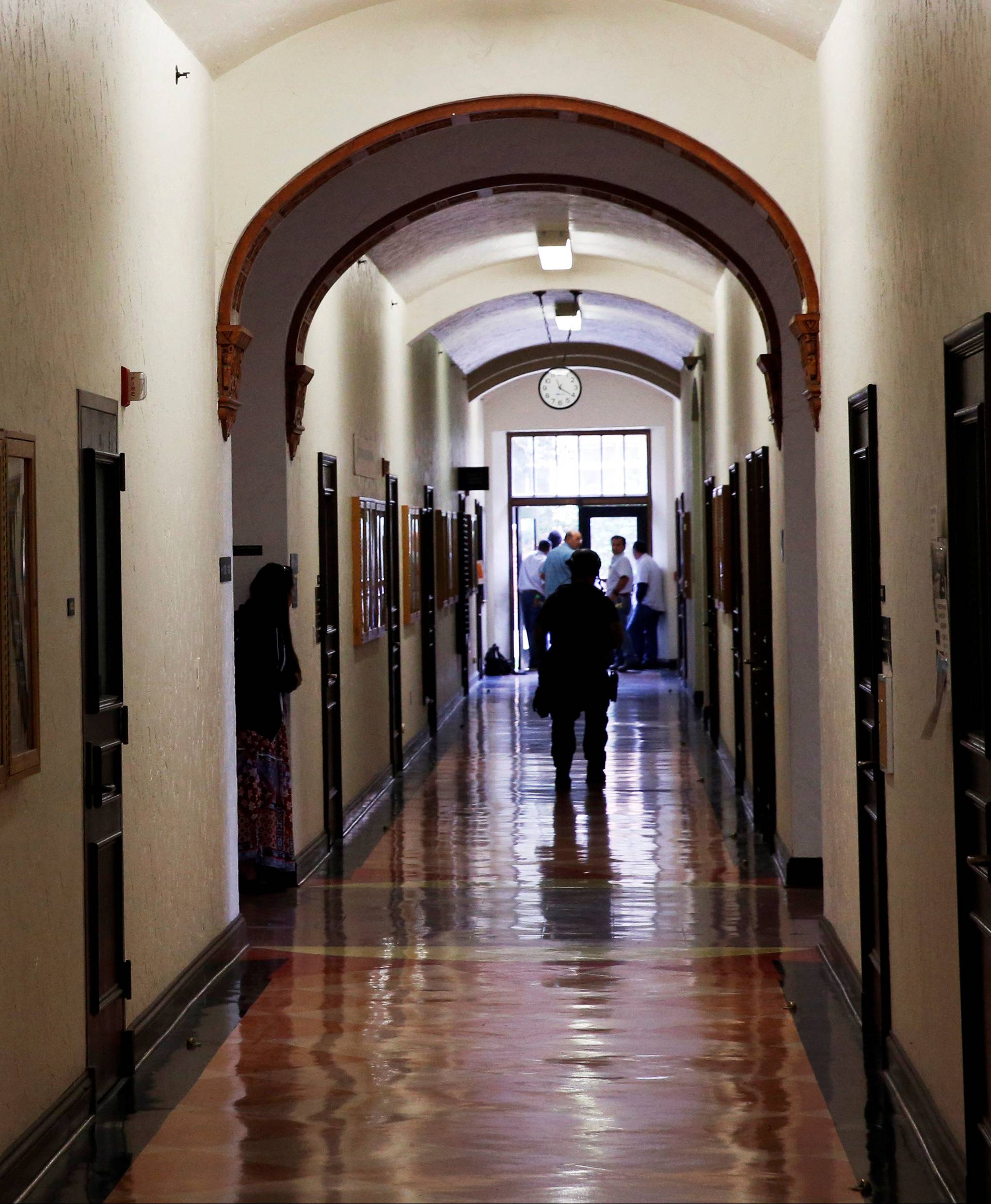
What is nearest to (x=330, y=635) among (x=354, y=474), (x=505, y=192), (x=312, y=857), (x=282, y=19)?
(x=312, y=857)

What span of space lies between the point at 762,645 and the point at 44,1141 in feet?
18.4

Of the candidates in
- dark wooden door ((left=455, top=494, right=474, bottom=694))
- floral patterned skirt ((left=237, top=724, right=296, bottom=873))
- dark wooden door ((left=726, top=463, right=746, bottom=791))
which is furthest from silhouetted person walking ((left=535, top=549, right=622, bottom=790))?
dark wooden door ((left=455, top=494, right=474, bottom=694))

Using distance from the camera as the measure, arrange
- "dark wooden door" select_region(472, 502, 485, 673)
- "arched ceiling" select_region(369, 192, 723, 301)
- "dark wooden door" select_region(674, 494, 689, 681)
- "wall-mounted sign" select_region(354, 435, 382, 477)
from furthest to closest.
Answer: "dark wooden door" select_region(472, 502, 485, 673) < "dark wooden door" select_region(674, 494, 689, 681) < "arched ceiling" select_region(369, 192, 723, 301) < "wall-mounted sign" select_region(354, 435, 382, 477)

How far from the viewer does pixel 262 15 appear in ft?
18.7

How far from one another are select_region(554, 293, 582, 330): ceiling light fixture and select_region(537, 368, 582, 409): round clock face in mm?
3314

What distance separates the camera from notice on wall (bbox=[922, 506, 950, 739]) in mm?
3688

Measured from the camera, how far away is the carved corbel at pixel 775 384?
757 cm

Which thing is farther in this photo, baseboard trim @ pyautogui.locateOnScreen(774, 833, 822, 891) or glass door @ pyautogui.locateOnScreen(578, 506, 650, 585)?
glass door @ pyautogui.locateOnScreen(578, 506, 650, 585)

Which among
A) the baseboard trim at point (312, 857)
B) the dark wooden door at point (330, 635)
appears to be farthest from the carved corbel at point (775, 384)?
the baseboard trim at point (312, 857)

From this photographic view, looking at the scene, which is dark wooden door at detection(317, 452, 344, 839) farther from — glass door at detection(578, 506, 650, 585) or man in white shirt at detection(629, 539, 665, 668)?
glass door at detection(578, 506, 650, 585)

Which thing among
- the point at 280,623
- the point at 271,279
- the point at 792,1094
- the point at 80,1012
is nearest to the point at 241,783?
the point at 280,623

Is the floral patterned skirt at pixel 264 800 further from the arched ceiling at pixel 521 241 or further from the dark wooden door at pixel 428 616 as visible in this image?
the dark wooden door at pixel 428 616

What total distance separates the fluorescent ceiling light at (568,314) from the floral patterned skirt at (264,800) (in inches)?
327

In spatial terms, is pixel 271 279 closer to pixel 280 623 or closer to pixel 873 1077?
pixel 280 623
